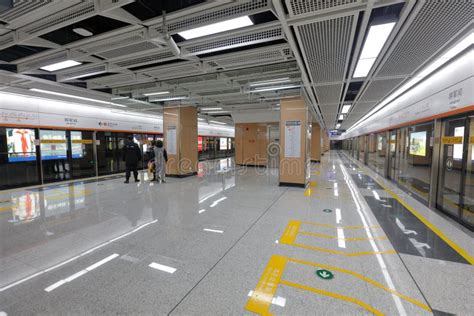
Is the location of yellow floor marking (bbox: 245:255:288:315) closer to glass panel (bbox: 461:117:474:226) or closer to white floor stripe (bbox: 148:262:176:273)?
white floor stripe (bbox: 148:262:176:273)

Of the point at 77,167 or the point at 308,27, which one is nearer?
the point at 308,27

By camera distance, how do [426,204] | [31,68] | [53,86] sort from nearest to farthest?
[31,68] → [426,204] → [53,86]

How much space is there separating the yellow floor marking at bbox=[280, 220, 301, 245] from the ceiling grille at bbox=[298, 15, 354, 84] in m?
2.93

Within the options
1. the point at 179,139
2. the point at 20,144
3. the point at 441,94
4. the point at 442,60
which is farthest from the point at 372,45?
the point at 20,144

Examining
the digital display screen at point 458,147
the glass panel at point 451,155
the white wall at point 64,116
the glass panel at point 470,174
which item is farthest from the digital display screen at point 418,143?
the white wall at point 64,116

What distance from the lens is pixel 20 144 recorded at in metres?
6.70

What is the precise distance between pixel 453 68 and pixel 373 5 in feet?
10.2

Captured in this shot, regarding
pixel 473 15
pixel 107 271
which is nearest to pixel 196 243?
pixel 107 271

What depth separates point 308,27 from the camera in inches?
106

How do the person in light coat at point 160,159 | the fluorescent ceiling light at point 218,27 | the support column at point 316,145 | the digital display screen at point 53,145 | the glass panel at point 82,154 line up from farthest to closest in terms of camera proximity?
the support column at point 316,145 < the glass panel at point 82,154 < the person in light coat at point 160,159 < the digital display screen at point 53,145 < the fluorescent ceiling light at point 218,27

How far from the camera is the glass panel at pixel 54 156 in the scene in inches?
288

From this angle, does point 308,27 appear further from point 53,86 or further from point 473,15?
point 53,86

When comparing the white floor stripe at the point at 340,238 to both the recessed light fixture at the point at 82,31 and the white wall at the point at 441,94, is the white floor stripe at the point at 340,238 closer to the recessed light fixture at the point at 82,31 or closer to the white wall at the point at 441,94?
the white wall at the point at 441,94

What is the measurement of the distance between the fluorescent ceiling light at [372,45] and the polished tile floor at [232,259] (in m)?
2.99
